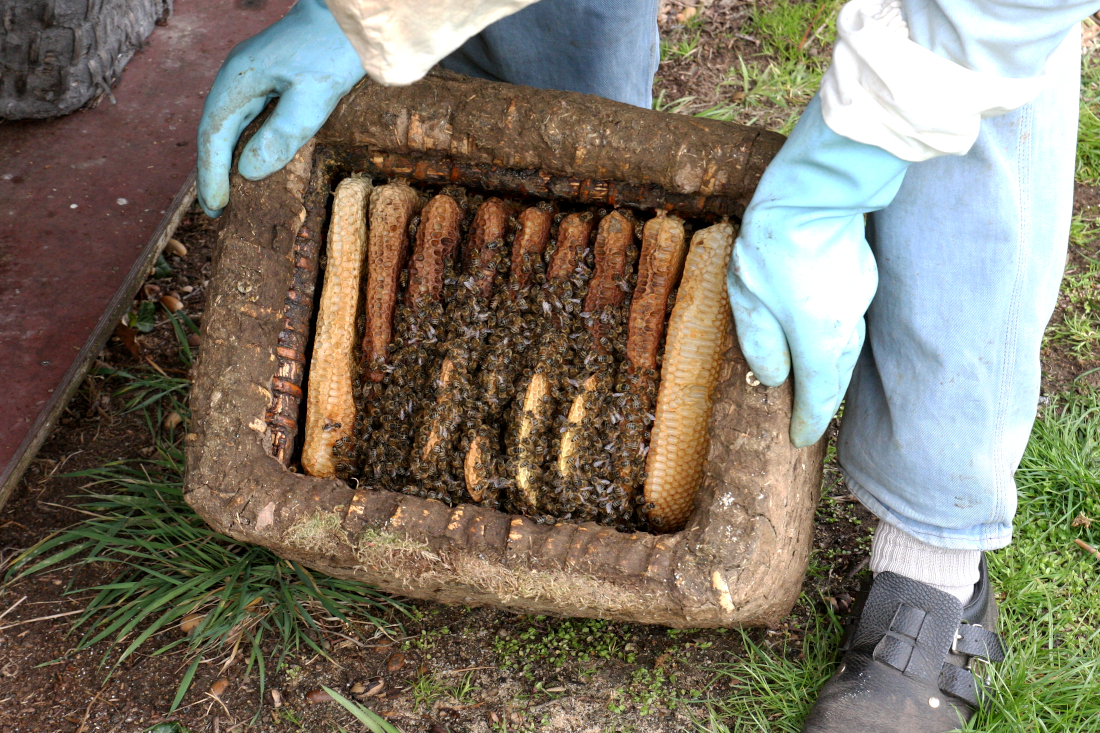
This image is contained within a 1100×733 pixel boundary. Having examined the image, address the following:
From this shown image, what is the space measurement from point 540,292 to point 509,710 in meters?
1.15

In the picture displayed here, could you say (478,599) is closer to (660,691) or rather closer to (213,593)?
(660,691)

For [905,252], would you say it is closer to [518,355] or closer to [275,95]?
[518,355]

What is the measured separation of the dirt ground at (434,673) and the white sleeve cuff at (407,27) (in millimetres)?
1661

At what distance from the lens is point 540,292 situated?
2.35m

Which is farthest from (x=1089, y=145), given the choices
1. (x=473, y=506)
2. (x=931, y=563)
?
(x=473, y=506)

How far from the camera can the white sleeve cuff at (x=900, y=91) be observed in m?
1.76

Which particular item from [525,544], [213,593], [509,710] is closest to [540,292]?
[525,544]

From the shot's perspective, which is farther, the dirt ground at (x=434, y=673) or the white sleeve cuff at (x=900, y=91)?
the dirt ground at (x=434, y=673)

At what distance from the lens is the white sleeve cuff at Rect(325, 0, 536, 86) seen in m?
1.51

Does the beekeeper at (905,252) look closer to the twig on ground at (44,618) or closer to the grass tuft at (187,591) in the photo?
the grass tuft at (187,591)

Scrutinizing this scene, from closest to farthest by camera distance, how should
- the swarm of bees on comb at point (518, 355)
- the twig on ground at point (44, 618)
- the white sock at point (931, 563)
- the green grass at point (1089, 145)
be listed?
the swarm of bees on comb at point (518, 355)
the white sock at point (931, 563)
the twig on ground at point (44, 618)
the green grass at point (1089, 145)

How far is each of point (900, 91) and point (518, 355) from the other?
111 cm

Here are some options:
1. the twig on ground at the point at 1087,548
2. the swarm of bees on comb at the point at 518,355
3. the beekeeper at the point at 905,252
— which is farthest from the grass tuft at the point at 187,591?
the twig on ground at the point at 1087,548

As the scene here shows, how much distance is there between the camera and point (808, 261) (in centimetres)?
202
